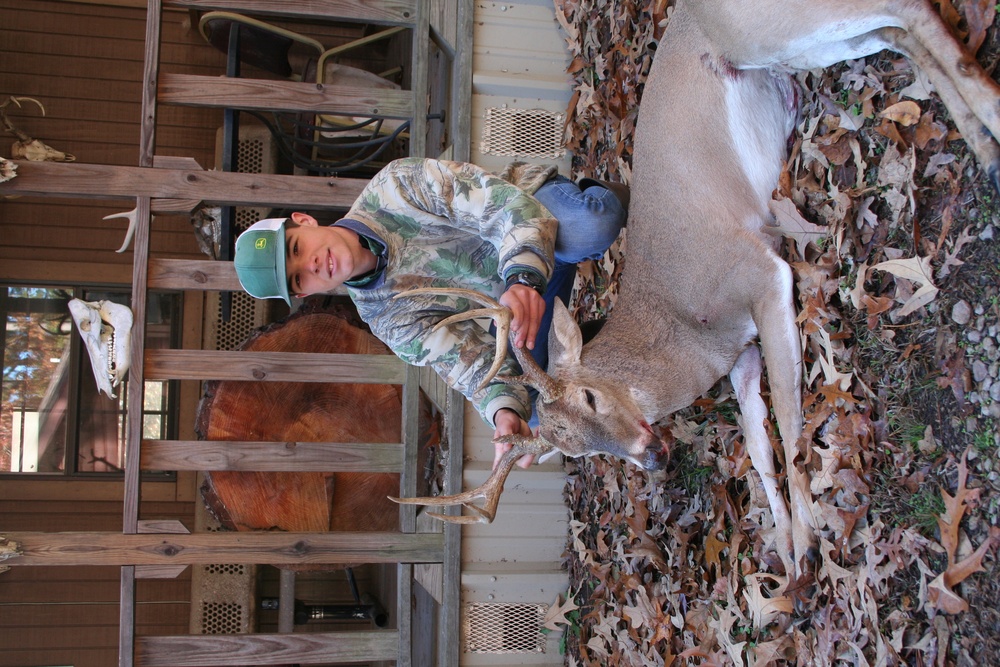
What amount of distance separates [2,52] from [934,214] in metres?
6.29

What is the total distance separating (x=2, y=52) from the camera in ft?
19.3

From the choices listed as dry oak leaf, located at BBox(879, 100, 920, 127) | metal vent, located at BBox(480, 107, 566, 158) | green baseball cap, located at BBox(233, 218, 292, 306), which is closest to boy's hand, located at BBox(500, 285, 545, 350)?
green baseball cap, located at BBox(233, 218, 292, 306)

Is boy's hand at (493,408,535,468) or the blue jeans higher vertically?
the blue jeans

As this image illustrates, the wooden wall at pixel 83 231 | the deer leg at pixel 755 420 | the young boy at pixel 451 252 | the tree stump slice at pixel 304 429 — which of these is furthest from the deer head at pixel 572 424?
the wooden wall at pixel 83 231

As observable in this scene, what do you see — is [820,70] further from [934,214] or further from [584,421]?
[584,421]

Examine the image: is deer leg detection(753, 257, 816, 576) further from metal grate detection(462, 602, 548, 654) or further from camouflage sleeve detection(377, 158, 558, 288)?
metal grate detection(462, 602, 548, 654)

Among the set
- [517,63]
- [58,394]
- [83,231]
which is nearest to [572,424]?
[517,63]

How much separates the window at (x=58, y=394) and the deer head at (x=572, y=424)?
4.07m

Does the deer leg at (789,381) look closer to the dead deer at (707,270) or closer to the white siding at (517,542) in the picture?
the dead deer at (707,270)

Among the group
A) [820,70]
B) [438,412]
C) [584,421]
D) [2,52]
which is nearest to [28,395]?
[2,52]

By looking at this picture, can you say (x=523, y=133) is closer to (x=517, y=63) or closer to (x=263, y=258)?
(x=517, y=63)

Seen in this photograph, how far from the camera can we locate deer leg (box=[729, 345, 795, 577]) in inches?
117

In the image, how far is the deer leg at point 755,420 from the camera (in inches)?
117

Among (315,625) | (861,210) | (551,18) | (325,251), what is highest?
(551,18)
